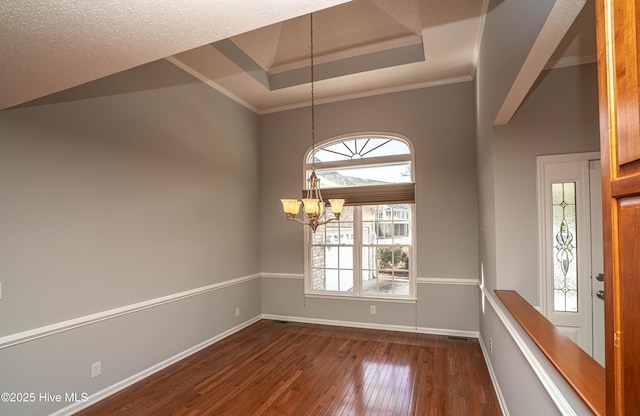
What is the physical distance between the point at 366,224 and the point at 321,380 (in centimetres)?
237

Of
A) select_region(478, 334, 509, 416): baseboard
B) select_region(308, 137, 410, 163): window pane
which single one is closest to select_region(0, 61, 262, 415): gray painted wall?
select_region(308, 137, 410, 163): window pane

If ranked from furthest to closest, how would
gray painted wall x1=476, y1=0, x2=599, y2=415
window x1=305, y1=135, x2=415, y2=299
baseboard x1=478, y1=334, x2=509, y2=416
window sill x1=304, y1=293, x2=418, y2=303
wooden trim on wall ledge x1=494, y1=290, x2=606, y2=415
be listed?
window x1=305, y1=135, x2=415, y2=299 → window sill x1=304, y1=293, x2=418, y2=303 → gray painted wall x1=476, y1=0, x2=599, y2=415 → baseboard x1=478, y1=334, x2=509, y2=416 → wooden trim on wall ledge x1=494, y1=290, x2=606, y2=415

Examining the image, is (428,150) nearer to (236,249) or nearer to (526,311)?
(526,311)

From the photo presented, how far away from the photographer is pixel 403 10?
137 inches

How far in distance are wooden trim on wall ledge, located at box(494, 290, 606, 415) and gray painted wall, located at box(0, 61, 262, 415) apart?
3.39 m

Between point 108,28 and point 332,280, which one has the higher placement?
point 108,28

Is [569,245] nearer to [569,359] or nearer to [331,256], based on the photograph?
[569,359]

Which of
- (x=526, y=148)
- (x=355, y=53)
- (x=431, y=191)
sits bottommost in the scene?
(x=431, y=191)

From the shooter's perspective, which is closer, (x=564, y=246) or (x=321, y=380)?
(x=564, y=246)

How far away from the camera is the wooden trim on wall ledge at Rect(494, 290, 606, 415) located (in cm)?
117

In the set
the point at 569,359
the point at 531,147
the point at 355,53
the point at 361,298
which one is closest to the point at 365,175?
the point at 355,53

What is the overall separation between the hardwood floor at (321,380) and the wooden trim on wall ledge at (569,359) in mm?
1125

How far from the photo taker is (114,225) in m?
3.04

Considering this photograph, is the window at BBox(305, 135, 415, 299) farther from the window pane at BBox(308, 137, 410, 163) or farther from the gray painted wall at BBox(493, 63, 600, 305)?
the gray painted wall at BBox(493, 63, 600, 305)
